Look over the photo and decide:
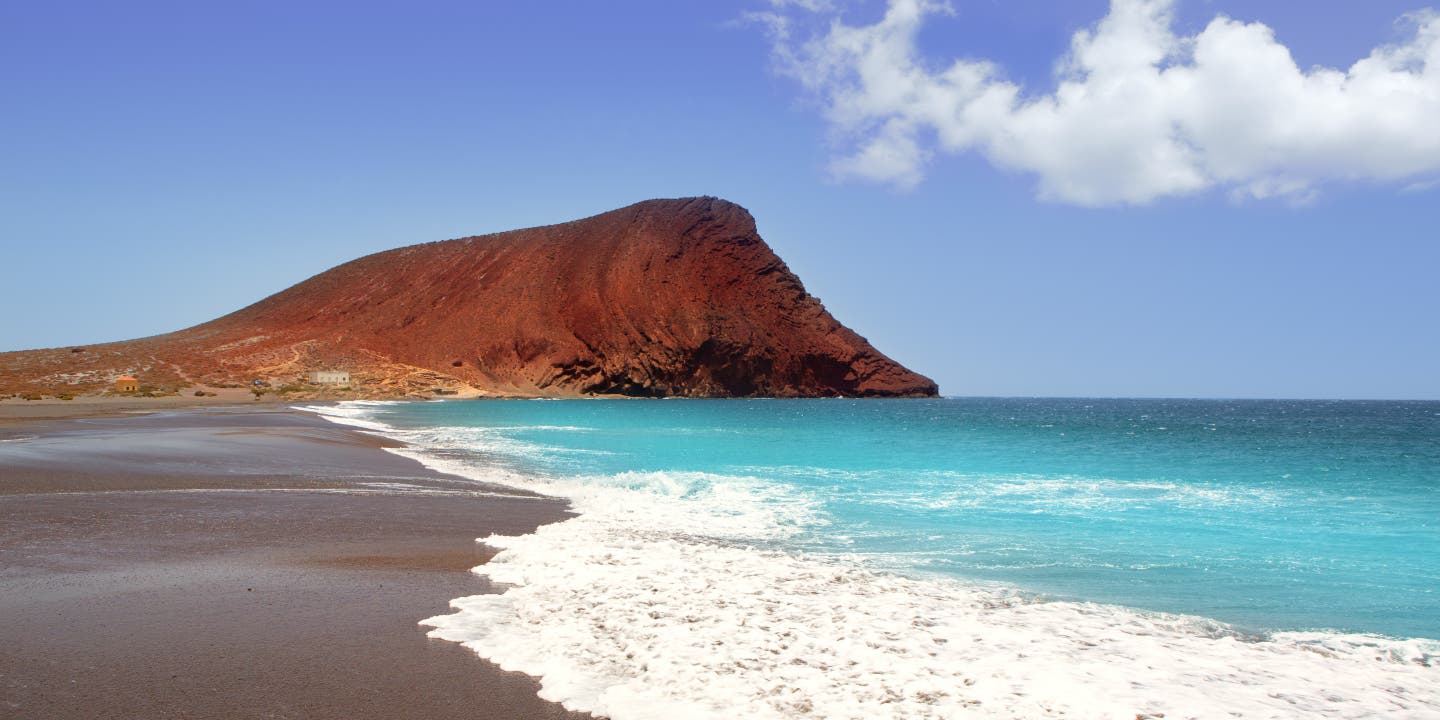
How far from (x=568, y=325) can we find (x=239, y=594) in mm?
94935

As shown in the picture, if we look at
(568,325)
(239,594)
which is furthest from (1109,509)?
(568,325)

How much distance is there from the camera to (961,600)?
23.1 feet

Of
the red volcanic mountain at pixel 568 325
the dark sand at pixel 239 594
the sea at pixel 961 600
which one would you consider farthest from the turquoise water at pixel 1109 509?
the red volcanic mountain at pixel 568 325

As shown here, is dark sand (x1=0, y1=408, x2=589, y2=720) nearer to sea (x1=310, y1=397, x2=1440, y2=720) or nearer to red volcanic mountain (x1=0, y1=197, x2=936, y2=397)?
sea (x1=310, y1=397, x2=1440, y2=720)

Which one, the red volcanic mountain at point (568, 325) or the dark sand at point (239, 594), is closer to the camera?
the dark sand at point (239, 594)

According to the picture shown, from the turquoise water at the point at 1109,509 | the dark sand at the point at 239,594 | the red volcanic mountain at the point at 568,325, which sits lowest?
the turquoise water at the point at 1109,509

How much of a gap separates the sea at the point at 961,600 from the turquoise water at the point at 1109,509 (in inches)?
2.8

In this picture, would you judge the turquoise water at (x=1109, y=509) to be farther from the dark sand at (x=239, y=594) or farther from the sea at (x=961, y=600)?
the dark sand at (x=239, y=594)

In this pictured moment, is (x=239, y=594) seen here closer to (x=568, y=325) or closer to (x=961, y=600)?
(x=961, y=600)

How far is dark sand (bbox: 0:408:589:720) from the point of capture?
4.39 m

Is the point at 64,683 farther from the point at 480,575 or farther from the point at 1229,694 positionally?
the point at 1229,694

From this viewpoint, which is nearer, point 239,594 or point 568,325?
point 239,594

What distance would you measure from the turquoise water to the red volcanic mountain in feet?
210

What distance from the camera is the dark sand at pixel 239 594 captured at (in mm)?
4391
